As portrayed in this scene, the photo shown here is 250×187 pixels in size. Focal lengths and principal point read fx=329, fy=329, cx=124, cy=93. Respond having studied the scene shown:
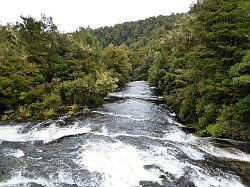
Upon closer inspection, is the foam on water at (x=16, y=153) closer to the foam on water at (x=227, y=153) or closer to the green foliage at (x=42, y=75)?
the green foliage at (x=42, y=75)

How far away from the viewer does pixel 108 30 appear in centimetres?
18812

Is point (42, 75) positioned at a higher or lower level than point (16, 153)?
higher

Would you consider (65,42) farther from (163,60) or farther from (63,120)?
(63,120)

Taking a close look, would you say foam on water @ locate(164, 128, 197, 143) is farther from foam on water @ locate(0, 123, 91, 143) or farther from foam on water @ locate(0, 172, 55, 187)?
foam on water @ locate(0, 172, 55, 187)

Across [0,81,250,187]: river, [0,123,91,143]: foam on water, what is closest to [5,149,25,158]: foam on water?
[0,81,250,187]: river

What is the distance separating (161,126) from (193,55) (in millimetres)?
6324

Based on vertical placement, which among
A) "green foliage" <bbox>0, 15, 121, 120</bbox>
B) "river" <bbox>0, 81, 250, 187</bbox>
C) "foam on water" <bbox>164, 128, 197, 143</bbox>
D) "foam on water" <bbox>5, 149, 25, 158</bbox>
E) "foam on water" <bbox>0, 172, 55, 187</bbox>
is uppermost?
"green foliage" <bbox>0, 15, 121, 120</bbox>

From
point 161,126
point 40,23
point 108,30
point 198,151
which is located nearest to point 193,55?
point 161,126

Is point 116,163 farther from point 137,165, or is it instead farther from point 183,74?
point 183,74

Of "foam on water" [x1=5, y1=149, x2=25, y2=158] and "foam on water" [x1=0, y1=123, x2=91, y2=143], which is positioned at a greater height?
"foam on water" [x1=5, y1=149, x2=25, y2=158]

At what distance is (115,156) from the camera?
687 inches

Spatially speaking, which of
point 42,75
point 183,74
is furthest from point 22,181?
point 42,75

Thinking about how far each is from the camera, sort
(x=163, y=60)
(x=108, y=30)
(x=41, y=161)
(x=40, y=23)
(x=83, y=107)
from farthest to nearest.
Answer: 1. (x=108, y=30)
2. (x=163, y=60)
3. (x=40, y=23)
4. (x=83, y=107)
5. (x=41, y=161)

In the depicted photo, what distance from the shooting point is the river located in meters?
14.8
